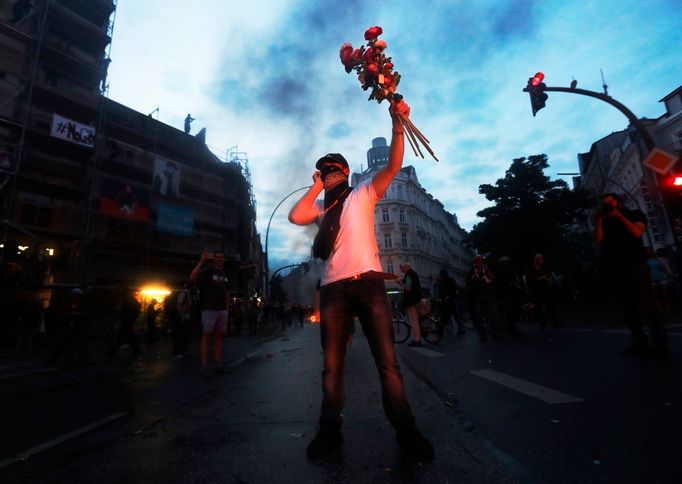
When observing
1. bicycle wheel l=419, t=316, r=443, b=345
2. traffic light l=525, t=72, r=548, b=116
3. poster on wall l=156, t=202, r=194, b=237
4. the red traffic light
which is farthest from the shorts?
poster on wall l=156, t=202, r=194, b=237

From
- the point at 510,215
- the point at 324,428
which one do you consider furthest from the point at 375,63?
the point at 510,215

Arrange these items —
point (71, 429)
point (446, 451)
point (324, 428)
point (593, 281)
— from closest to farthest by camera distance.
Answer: point (446, 451), point (324, 428), point (71, 429), point (593, 281)

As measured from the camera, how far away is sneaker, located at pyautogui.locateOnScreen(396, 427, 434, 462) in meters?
1.80

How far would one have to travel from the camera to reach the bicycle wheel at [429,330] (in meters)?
8.23

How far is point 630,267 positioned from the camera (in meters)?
4.33

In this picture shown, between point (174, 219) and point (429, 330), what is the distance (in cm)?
2122

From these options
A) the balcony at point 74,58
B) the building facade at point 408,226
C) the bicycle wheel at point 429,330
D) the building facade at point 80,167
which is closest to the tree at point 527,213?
the building facade at point 408,226

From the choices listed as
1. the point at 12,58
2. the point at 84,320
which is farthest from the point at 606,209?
the point at 12,58

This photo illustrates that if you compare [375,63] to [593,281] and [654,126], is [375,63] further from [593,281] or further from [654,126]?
[654,126]

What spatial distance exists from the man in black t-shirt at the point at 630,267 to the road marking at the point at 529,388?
170 centimetres

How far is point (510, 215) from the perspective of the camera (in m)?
32.3

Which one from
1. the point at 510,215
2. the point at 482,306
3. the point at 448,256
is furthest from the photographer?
the point at 448,256

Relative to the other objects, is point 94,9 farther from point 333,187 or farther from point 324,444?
point 324,444

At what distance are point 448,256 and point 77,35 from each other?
65.8 metres
